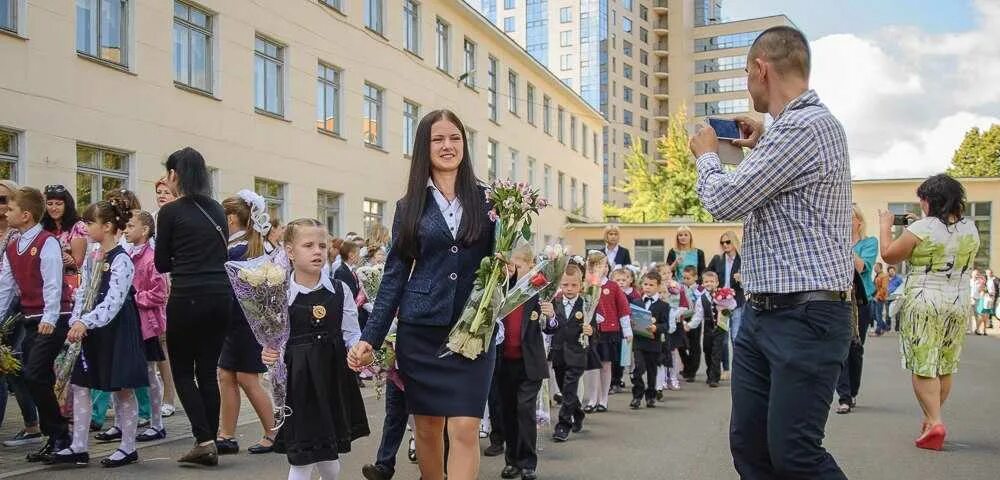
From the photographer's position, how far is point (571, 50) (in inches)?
3647

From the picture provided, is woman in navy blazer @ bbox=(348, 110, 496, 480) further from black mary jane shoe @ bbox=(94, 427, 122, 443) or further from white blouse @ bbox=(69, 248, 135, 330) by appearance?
black mary jane shoe @ bbox=(94, 427, 122, 443)

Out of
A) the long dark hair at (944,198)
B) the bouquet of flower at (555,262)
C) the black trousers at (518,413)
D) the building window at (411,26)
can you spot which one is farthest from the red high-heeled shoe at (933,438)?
the building window at (411,26)

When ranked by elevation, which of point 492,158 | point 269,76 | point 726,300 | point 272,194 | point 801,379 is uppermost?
point 269,76

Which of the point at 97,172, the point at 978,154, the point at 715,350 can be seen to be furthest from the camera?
the point at 978,154

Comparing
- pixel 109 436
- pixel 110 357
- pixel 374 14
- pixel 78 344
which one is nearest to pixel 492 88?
pixel 374 14

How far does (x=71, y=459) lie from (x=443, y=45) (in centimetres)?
2640

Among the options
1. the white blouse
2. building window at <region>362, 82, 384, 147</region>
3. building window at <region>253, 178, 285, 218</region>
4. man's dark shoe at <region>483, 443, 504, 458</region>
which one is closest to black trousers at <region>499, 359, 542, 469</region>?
man's dark shoe at <region>483, 443, 504, 458</region>

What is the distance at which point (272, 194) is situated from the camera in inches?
854

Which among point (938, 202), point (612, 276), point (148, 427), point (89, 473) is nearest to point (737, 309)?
point (612, 276)

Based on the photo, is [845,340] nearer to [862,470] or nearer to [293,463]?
[293,463]

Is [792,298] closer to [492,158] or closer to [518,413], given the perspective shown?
[518,413]

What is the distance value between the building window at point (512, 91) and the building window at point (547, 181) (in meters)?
5.51

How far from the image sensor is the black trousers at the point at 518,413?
710 centimetres

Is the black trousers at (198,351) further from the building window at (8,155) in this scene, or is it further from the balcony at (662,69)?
the balcony at (662,69)
